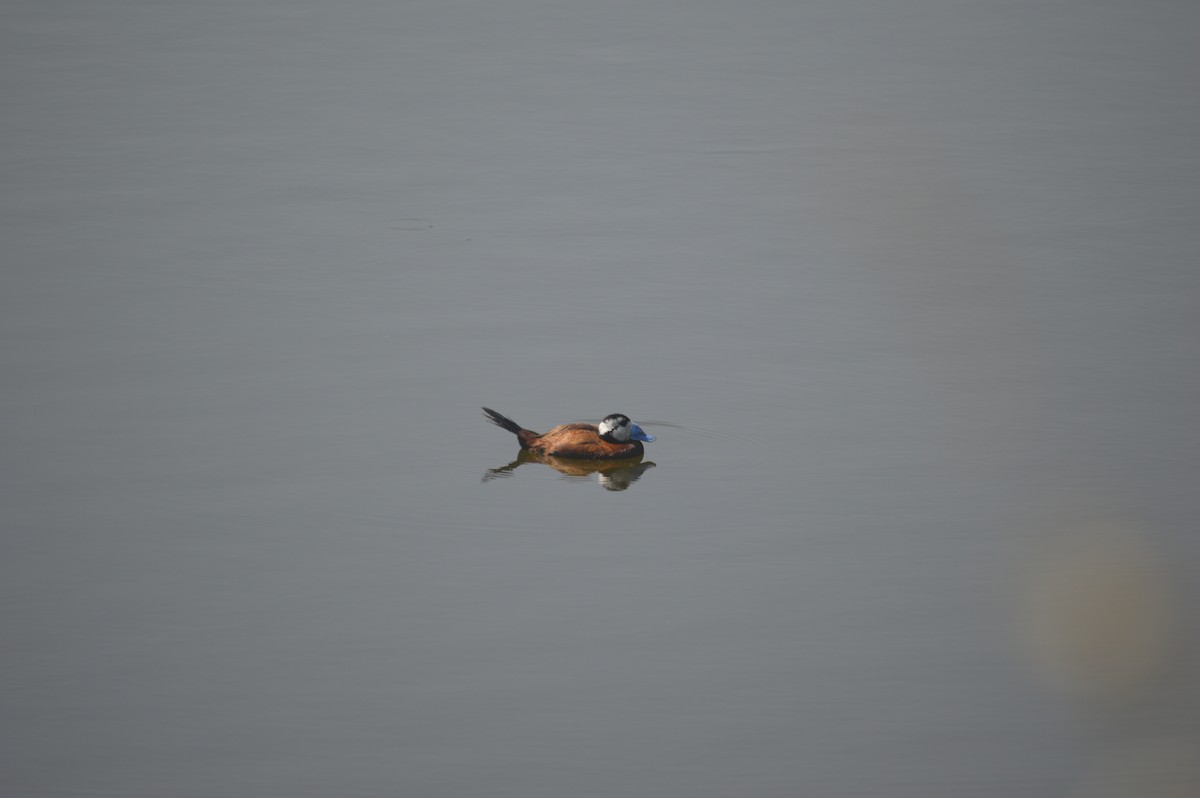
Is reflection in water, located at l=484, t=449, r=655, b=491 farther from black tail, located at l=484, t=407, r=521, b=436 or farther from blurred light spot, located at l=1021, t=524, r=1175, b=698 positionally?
blurred light spot, located at l=1021, t=524, r=1175, b=698

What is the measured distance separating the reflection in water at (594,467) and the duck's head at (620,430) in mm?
175

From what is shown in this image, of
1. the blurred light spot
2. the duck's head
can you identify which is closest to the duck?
the duck's head

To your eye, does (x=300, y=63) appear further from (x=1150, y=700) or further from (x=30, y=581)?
(x=1150, y=700)

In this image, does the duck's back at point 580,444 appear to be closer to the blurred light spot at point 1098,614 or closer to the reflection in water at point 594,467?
the reflection in water at point 594,467

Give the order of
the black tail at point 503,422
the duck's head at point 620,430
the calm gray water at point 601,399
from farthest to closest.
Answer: the black tail at point 503,422 < the duck's head at point 620,430 < the calm gray water at point 601,399

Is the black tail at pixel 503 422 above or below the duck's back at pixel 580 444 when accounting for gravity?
above

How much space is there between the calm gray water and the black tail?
0.63 ft

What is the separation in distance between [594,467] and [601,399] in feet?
2.56

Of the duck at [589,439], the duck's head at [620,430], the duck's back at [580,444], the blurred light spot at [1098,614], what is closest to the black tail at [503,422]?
the duck at [589,439]

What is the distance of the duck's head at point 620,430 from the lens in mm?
11281

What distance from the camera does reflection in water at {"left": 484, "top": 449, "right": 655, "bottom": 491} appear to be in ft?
37.2

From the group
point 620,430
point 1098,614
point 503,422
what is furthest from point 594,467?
point 1098,614

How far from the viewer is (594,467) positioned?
37.6ft

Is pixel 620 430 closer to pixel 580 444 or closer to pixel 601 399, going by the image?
pixel 580 444
